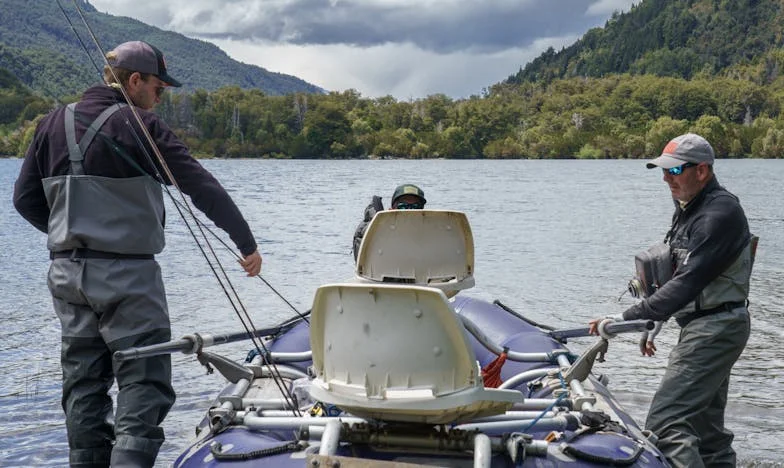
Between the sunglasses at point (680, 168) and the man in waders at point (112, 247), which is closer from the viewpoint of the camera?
the man in waders at point (112, 247)

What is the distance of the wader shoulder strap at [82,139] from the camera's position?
4.51m

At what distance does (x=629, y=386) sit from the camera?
9523 mm

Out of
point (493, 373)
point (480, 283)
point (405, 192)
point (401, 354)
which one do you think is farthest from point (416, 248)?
point (480, 283)

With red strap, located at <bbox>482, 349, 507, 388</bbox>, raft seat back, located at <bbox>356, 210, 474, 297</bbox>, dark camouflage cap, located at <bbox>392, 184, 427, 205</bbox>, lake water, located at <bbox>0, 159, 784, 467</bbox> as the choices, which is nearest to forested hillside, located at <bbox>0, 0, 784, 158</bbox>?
lake water, located at <bbox>0, 159, 784, 467</bbox>

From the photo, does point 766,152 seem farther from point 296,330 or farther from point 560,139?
point 296,330

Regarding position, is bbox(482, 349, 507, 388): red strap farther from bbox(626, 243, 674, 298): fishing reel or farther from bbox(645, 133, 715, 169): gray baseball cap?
bbox(645, 133, 715, 169): gray baseball cap

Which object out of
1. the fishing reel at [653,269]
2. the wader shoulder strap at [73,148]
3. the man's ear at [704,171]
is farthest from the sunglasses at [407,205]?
the wader shoulder strap at [73,148]

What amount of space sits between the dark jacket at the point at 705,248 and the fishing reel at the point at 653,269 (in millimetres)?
130

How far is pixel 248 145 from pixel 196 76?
63.5m

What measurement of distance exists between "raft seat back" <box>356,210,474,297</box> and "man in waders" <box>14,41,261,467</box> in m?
1.27

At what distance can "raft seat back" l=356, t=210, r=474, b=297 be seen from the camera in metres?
5.82

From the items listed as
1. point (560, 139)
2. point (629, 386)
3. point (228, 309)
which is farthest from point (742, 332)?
point (560, 139)

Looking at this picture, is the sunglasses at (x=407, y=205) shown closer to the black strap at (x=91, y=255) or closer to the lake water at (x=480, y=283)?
the lake water at (x=480, y=283)

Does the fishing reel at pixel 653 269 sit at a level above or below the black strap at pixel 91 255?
below
